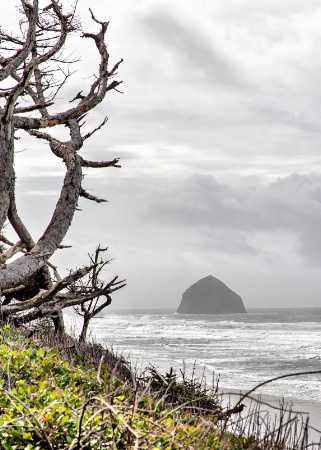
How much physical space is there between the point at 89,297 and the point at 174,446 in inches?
432

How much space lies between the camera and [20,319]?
46.6 feet

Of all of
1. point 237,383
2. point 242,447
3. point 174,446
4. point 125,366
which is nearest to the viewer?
point 174,446

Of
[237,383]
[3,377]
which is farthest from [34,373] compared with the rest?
[237,383]

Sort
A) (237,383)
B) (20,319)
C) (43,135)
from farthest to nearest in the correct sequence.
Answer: (237,383), (43,135), (20,319)

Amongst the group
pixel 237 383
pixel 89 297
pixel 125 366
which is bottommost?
pixel 237 383

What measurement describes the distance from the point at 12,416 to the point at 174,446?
4.68 feet

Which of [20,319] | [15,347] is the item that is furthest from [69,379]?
[20,319]

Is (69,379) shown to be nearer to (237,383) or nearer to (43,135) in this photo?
(43,135)

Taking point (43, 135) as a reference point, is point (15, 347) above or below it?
below

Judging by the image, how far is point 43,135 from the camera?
1565cm

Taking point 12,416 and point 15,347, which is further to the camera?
point 15,347

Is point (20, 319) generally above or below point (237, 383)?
above

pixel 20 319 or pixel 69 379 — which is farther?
pixel 20 319

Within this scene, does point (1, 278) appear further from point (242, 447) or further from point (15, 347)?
point (242, 447)
